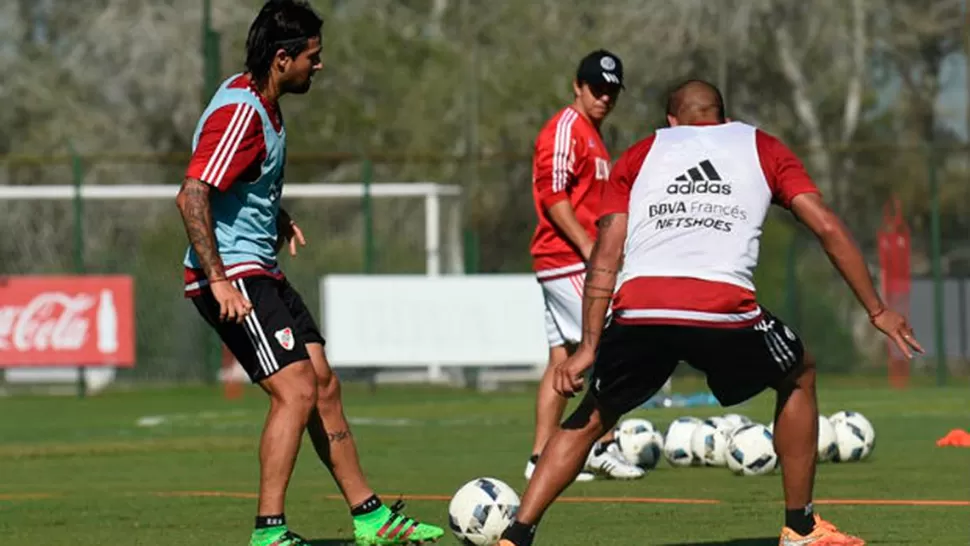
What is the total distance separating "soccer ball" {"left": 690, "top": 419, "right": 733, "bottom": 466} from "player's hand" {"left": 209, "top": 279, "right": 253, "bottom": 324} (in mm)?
5196

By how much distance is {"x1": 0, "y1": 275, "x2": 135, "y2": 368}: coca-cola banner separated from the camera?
26.7 metres

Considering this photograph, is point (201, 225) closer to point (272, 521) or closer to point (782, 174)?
point (272, 521)

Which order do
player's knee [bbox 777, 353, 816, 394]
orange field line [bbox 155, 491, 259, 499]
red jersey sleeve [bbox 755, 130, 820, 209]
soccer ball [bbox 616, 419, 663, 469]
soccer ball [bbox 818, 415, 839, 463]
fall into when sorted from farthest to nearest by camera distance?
soccer ball [bbox 818, 415, 839, 463], soccer ball [bbox 616, 419, 663, 469], orange field line [bbox 155, 491, 259, 499], player's knee [bbox 777, 353, 816, 394], red jersey sleeve [bbox 755, 130, 820, 209]

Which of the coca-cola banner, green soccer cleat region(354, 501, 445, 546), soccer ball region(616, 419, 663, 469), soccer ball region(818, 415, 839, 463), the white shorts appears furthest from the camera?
the coca-cola banner

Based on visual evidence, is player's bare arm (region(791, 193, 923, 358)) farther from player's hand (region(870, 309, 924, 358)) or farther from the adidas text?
the adidas text

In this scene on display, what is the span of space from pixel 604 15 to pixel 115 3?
10877 mm

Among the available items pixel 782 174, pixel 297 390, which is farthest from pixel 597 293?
pixel 297 390

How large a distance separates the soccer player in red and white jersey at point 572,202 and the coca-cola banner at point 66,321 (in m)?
14.7

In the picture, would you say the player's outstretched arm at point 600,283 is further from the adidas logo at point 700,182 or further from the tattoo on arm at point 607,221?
the adidas logo at point 700,182

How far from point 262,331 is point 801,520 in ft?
7.75

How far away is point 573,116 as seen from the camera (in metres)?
12.7

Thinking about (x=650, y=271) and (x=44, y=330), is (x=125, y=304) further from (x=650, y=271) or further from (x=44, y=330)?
(x=650, y=271)

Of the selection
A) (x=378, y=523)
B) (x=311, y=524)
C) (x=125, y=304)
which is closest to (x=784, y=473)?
(x=378, y=523)

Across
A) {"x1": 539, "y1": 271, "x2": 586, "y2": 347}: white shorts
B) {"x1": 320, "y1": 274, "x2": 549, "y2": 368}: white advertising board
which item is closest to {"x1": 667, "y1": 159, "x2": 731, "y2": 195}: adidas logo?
{"x1": 539, "y1": 271, "x2": 586, "y2": 347}: white shorts
